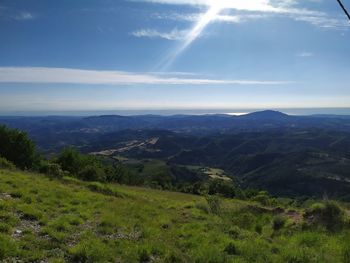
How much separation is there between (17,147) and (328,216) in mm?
51575

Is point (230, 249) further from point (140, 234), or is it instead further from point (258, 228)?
point (258, 228)

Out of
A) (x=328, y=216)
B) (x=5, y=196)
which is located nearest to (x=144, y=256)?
(x=5, y=196)

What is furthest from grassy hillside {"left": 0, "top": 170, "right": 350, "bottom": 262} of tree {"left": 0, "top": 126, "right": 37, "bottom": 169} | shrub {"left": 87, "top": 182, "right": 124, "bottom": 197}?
tree {"left": 0, "top": 126, "right": 37, "bottom": 169}

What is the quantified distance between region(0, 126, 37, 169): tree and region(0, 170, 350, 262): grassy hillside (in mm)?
38658

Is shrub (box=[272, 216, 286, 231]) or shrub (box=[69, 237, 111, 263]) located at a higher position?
shrub (box=[69, 237, 111, 263])

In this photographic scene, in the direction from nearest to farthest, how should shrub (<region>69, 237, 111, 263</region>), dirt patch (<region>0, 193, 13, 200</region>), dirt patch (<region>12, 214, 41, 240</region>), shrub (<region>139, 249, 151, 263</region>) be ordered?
1. shrub (<region>69, 237, 111, 263</region>)
2. shrub (<region>139, 249, 151, 263</region>)
3. dirt patch (<region>12, 214, 41, 240</region>)
4. dirt patch (<region>0, 193, 13, 200</region>)

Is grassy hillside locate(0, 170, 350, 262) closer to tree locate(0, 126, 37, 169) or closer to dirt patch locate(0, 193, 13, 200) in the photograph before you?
dirt patch locate(0, 193, 13, 200)

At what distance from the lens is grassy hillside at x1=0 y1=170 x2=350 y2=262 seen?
11.2 metres

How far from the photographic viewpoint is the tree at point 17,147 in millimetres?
57031

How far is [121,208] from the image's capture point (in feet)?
65.3

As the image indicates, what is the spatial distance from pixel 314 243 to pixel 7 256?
1097 centimetres

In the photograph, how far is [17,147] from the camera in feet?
192

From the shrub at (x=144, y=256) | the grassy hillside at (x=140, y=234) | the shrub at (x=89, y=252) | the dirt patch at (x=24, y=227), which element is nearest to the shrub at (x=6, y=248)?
the grassy hillside at (x=140, y=234)

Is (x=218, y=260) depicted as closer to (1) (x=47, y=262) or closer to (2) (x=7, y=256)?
(1) (x=47, y=262)
